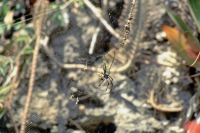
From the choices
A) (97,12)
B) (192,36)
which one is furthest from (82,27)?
(192,36)

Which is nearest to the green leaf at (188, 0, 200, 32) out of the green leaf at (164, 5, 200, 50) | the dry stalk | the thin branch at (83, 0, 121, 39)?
the green leaf at (164, 5, 200, 50)

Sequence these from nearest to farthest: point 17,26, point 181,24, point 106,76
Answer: point 17,26, point 106,76, point 181,24

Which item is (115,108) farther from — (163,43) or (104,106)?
(163,43)

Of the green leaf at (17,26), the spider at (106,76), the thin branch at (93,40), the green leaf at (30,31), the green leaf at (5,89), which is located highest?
the green leaf at (17,26)

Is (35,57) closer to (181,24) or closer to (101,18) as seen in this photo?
(101,18)

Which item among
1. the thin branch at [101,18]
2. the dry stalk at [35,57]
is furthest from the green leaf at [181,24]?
the dry stalk at [35,57]

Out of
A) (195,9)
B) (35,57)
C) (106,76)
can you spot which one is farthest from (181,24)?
(35,57)

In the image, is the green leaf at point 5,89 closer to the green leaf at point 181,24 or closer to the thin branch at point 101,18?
the thin branch at point 101,18

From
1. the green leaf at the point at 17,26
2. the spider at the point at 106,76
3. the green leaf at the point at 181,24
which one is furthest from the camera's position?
the green leaf at the point at 181,24

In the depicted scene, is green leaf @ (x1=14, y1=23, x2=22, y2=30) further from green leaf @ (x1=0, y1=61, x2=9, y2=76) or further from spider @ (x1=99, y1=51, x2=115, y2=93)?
spider @ (x1=99, y1=51, x2=115, y2=93)

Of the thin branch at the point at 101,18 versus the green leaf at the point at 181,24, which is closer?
the thin branch at the point at 101,18

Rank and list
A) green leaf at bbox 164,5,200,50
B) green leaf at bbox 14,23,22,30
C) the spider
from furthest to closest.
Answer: green leaf at bbox 164,5,200,50 < the spider < green leaf at bbox 14,23,22,30
